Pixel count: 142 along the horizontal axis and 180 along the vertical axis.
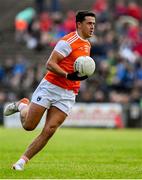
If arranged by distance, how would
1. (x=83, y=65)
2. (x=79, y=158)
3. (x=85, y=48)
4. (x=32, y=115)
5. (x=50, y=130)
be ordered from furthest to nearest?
(x=79, y=158), (x=85, y=48), (x=32, y=115), (x=50, y=130), (x=83, y=65)

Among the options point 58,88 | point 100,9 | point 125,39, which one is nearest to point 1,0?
point 100,9

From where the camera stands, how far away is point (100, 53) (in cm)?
3369

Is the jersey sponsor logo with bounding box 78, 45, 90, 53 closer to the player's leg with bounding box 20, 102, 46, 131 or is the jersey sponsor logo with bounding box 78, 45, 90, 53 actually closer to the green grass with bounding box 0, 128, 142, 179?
the player's leg with bounding box 20, 102, 46, 131

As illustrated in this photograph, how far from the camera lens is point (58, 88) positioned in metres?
12.9

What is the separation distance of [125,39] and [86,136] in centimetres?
937

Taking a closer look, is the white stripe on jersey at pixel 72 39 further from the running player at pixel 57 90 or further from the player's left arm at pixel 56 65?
the player's left arm at pixel 56 65

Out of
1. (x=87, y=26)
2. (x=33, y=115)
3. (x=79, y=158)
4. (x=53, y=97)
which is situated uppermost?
(x=87, y=26)

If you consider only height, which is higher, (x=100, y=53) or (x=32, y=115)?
(x=32, y=115)

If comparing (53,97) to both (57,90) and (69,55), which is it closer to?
(57,90)

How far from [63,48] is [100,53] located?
69.0 feet

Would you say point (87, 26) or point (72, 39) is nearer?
point (72, 39)

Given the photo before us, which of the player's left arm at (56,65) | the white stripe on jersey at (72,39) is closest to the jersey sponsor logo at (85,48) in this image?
the white stripe on jersey at (72,39)

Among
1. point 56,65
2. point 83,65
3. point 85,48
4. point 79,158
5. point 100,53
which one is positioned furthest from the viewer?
point 100,53

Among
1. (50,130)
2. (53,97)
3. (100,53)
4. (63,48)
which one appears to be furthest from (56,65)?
(100,53)
